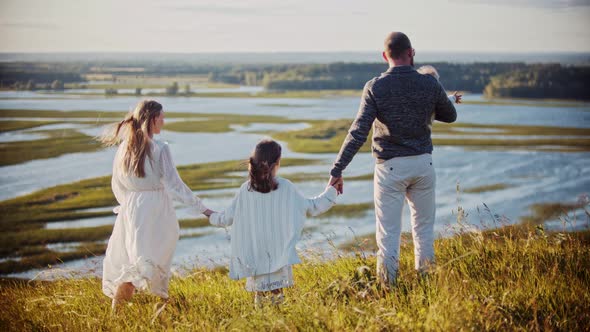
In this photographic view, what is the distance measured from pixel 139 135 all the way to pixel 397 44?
2.84 m

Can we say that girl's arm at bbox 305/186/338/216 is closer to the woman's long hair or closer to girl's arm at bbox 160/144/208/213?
girl's arm at bbox 160/144/208/213

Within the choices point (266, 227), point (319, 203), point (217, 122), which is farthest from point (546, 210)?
point (217, 122)

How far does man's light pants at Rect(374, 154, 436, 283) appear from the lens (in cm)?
589

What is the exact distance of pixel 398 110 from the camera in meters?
5.92

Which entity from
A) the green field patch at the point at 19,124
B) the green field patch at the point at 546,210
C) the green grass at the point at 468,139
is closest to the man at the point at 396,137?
the green field patch at the point at 546,210

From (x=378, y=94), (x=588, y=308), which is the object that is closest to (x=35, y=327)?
(x=378, y=94)

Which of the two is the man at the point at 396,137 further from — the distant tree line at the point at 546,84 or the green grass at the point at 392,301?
the distant tree line at the point at 546,84

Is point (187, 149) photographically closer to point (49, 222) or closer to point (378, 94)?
point (49, 222)

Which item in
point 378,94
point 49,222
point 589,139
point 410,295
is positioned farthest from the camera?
point 589,139

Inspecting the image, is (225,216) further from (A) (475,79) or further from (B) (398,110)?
(A) (475,79)

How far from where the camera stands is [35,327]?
19.8ft

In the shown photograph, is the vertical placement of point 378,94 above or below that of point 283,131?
above

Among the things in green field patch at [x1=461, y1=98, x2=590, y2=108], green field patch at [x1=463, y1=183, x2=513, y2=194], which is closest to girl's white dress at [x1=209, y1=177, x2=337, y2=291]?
green field patch at [x1=463, y1=183, x2=513, y2=194]

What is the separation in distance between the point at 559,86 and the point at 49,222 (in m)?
148
